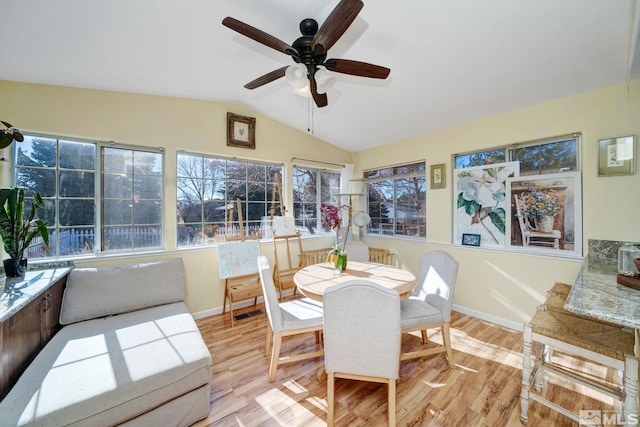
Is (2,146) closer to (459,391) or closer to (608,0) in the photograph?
(459,391)

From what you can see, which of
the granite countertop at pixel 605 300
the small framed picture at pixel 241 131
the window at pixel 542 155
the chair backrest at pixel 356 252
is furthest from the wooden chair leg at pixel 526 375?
the small framed picture at pixel 241 131

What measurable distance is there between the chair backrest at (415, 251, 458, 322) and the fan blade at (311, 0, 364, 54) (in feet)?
6.46

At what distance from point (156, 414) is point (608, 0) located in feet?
12.3

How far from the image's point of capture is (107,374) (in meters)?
1.37

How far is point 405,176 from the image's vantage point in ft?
12.6

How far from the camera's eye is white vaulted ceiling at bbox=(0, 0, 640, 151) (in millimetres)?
→ 1579

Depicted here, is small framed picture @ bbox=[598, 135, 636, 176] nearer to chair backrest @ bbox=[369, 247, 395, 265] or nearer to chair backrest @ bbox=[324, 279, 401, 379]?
chair backrest @ bbox=[369, 247, 395, 265]

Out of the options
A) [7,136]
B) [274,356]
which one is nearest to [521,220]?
[274,356]

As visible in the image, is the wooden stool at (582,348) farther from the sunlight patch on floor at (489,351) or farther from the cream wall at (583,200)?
the cream wall at (583,200)

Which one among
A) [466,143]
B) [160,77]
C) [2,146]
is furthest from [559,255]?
[2,146]

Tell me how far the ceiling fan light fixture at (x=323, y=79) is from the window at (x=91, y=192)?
2.26 meters

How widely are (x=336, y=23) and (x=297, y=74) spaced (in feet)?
1.40

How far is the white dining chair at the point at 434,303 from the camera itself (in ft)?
6.57

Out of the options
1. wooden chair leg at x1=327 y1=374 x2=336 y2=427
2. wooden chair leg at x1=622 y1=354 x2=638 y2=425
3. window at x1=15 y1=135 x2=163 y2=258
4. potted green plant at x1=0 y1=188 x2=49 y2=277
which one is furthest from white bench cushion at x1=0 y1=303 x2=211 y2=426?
wooden chair leg at x1=622 y1=354 x2=638 y2=425
